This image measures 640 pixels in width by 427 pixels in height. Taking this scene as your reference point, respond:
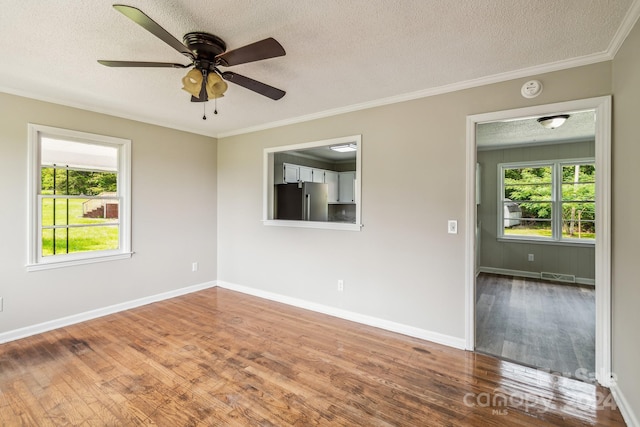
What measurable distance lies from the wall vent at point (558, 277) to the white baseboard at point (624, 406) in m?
3.94

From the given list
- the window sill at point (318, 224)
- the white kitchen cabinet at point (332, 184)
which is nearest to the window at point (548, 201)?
the white kitchen cabinet at point (332, 184)

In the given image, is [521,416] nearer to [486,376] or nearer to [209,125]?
[486,376]

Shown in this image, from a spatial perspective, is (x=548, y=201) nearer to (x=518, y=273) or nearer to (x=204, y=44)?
(x=518, y=273)

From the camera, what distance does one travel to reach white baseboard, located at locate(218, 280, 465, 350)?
2879 mm

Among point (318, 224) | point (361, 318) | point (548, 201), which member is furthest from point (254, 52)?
point (548, 201)

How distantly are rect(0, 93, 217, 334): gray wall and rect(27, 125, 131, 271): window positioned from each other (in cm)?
9

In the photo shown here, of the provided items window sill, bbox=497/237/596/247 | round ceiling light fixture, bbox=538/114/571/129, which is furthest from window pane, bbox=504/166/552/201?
round ceiling light fixture, bbox=538/114/571/129

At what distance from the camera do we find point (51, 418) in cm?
186

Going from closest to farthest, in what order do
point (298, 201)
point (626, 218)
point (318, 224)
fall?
point (626, 218) < point (318, 224) < point (298, 201)

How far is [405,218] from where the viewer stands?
3094mm

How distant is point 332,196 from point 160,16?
17.1ft

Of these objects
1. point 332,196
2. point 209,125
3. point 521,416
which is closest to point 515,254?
point 332,196

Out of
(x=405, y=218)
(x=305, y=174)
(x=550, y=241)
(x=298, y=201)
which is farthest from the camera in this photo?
(x=305, y=174)

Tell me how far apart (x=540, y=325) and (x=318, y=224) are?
2.79 meters
